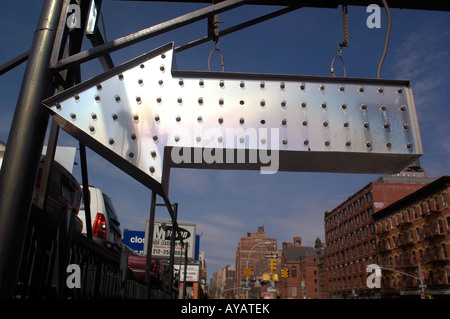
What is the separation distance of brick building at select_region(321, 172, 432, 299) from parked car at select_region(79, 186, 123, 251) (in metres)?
66.9

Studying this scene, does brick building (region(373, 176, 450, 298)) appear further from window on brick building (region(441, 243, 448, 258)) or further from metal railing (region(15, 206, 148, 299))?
metal railing (region(15, 206, 148, 299))

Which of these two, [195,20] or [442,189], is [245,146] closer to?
[195,20]

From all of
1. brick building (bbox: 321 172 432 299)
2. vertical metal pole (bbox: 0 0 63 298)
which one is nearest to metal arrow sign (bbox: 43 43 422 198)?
vertical metal pole (bbox: 0 0 63 298)

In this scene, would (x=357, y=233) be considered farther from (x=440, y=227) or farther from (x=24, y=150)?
(x=24, y=150)

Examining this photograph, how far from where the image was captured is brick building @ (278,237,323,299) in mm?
105625

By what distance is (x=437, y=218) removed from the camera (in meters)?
47.8

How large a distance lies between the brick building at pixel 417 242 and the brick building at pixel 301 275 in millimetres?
44161

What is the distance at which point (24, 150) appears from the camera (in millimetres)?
1797

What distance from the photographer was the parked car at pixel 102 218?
23.9 feet
